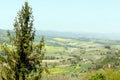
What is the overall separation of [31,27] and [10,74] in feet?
17.6

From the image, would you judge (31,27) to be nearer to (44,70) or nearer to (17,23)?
(17,23)

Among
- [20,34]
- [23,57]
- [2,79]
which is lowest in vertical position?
[2,79]

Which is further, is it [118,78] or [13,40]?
[118,78]

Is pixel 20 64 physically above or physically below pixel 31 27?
below

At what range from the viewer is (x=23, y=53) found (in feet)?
115

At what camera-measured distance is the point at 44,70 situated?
3572cm

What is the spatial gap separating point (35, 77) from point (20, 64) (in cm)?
211

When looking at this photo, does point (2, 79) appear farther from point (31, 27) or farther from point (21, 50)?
point (31, 27)

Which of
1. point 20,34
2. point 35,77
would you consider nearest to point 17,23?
point 20,34

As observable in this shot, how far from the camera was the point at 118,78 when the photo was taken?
15975cm

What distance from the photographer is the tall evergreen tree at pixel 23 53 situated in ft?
114

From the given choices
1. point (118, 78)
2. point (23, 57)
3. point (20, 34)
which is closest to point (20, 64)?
point (23, 57)

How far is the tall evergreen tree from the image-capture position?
1364 inches

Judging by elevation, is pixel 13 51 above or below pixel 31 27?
below
